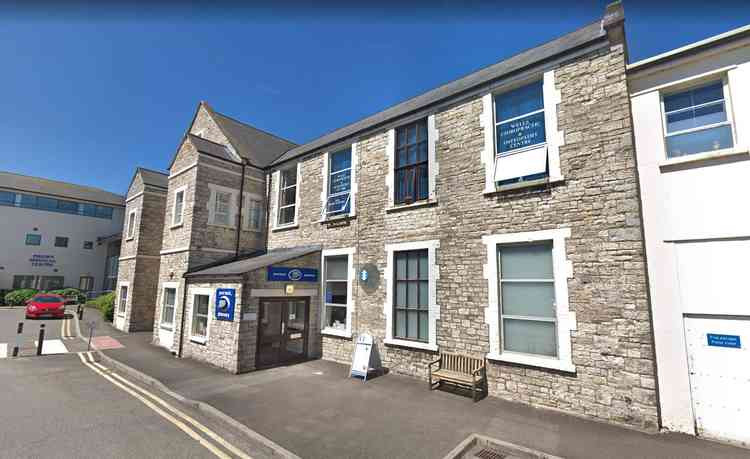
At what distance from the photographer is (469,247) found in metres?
8.18

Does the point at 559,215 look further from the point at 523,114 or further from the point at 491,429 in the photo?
the point at 491,429

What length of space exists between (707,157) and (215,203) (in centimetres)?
1494

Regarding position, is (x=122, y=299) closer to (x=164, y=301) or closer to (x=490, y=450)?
(x=164, y=301)

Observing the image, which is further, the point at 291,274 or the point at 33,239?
the point at 33,239

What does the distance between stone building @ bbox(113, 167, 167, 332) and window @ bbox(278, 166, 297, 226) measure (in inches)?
335

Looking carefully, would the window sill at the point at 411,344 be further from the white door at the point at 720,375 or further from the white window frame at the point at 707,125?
the white window frame at the point at 707,125

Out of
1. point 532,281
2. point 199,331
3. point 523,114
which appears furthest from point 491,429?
point 199,331

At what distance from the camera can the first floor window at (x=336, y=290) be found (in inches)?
432

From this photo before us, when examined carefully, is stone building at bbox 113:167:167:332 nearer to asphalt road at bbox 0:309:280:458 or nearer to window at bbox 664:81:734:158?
asphalt road at bbox 0:309:280:458

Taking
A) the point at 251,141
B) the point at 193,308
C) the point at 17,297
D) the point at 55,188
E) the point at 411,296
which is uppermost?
the point at 55,188

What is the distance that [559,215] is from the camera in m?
7.00

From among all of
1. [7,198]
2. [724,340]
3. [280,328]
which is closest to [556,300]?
[724,340]

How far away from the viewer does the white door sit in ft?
17.3

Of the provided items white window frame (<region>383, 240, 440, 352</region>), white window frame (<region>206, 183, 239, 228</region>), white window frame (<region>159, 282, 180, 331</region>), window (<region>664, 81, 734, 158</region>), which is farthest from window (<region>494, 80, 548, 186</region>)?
white window frame (<region>159, 282, 180, 331</region>)
